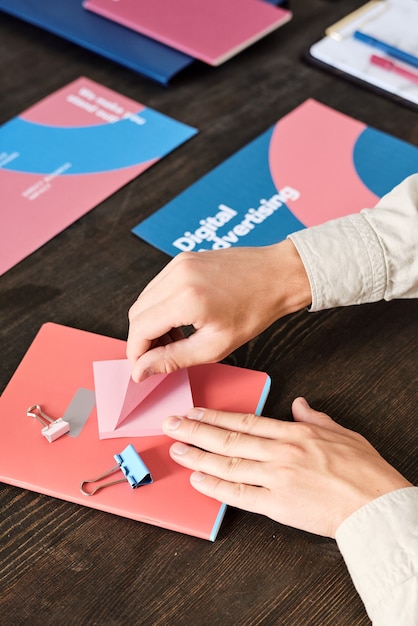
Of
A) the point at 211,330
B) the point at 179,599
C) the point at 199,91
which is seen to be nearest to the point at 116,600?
the point at 179,599

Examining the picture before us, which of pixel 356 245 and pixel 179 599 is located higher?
pixel 356 245

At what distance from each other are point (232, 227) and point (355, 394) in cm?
30

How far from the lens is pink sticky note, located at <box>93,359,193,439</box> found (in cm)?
74

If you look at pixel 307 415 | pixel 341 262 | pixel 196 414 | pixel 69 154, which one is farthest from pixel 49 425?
pixel 69 154

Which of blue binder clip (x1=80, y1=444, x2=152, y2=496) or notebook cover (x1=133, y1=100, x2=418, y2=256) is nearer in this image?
blue binder clip (x1=80, y1=444, x2=152, y2=496)

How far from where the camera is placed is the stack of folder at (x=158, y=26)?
1.22 meters

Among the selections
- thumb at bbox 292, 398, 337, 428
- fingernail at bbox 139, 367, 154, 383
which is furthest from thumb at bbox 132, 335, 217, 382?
thumb at bbox 292, 398, 337, 428

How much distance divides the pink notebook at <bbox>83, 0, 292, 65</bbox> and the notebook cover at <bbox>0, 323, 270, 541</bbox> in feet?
2.07

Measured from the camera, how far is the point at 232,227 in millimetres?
967

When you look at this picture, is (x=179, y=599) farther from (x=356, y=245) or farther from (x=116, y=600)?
(x=356, y=245)

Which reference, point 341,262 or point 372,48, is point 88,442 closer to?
point 341,262

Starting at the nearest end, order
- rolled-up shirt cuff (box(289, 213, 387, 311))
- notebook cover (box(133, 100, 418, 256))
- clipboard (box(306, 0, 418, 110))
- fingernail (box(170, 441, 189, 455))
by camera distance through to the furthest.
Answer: fingernail (box(170, 441, 189, 455)) → rolled-up shirt cuff (box(289, 213, 387, 311)) → notebook cover (box(133, 100, 418, 256)) → clipboard (box(306, 0, 418, 110))

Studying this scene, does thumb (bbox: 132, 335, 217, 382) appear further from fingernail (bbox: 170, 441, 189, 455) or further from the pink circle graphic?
the pink circle graphic

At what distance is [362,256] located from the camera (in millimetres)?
822
